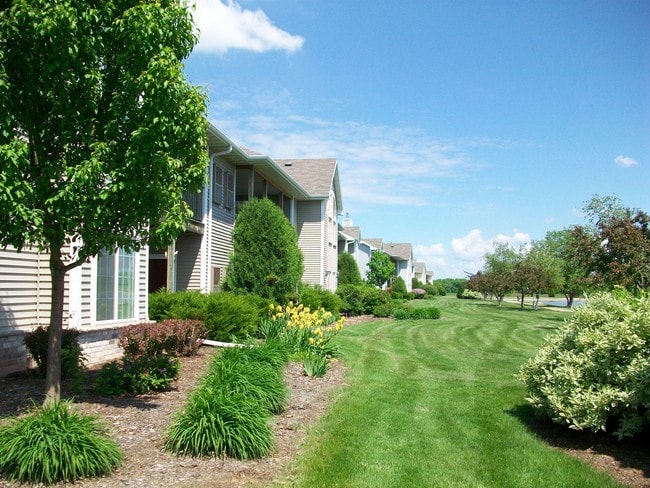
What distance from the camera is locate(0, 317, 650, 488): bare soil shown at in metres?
4.98

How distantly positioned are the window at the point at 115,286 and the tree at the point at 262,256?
5.95m

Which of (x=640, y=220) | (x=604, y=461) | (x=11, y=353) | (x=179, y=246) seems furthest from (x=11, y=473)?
(x=640, y=220)

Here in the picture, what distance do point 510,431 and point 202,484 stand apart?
411cm

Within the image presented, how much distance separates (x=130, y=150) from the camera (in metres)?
5.71

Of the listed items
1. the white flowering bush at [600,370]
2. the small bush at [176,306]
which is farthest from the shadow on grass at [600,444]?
the small bush at [176,306]

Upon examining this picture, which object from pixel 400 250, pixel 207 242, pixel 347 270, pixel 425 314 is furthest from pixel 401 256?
pixel 207 242

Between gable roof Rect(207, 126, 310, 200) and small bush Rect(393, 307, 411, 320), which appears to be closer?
gable roof Rect(207, 126, 310, 200)

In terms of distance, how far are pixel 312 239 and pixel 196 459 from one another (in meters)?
23.0

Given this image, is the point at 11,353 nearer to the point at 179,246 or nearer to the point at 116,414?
the point at 116,414

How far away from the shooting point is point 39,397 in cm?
713

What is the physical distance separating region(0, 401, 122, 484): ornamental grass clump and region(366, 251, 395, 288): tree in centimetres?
4636

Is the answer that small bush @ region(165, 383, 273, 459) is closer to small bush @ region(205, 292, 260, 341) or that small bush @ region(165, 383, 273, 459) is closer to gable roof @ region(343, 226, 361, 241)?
small bush @ region(205, 292, 260, 341)

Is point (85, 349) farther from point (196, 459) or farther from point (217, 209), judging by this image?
point (217, 209)

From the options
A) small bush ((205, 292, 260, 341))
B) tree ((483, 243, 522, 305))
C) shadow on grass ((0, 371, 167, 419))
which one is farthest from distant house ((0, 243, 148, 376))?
tree ((483, 243, 522, 305))
